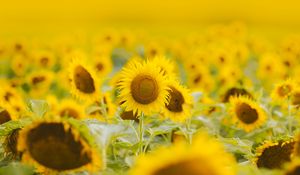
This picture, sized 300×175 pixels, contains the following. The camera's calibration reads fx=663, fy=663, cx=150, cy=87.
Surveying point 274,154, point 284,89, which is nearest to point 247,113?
point 284,89

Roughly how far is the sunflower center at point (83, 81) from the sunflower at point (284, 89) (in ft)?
3.27

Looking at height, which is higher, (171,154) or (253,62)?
(253,62)

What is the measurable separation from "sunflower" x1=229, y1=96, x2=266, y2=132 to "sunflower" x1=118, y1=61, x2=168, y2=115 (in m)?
0.71

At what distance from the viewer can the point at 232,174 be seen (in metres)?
1.59

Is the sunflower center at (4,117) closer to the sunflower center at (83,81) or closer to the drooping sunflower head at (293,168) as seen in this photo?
the sunflower center at (83,81)

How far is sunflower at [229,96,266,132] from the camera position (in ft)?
10.4

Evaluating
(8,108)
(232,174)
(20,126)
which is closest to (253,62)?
(8,108)

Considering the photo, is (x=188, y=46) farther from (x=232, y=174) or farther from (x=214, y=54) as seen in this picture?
(x=232, y=174)

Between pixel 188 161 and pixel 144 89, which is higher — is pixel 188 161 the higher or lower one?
the lower one

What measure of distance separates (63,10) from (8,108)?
9235mm

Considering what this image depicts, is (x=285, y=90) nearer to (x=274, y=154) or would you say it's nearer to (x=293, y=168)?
(x=274, y=154)

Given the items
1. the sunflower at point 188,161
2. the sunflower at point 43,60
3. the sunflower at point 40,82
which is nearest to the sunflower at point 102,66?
the sunflower at point 40,82

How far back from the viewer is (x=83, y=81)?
9.45 ft

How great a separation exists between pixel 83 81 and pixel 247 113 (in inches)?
32.4
